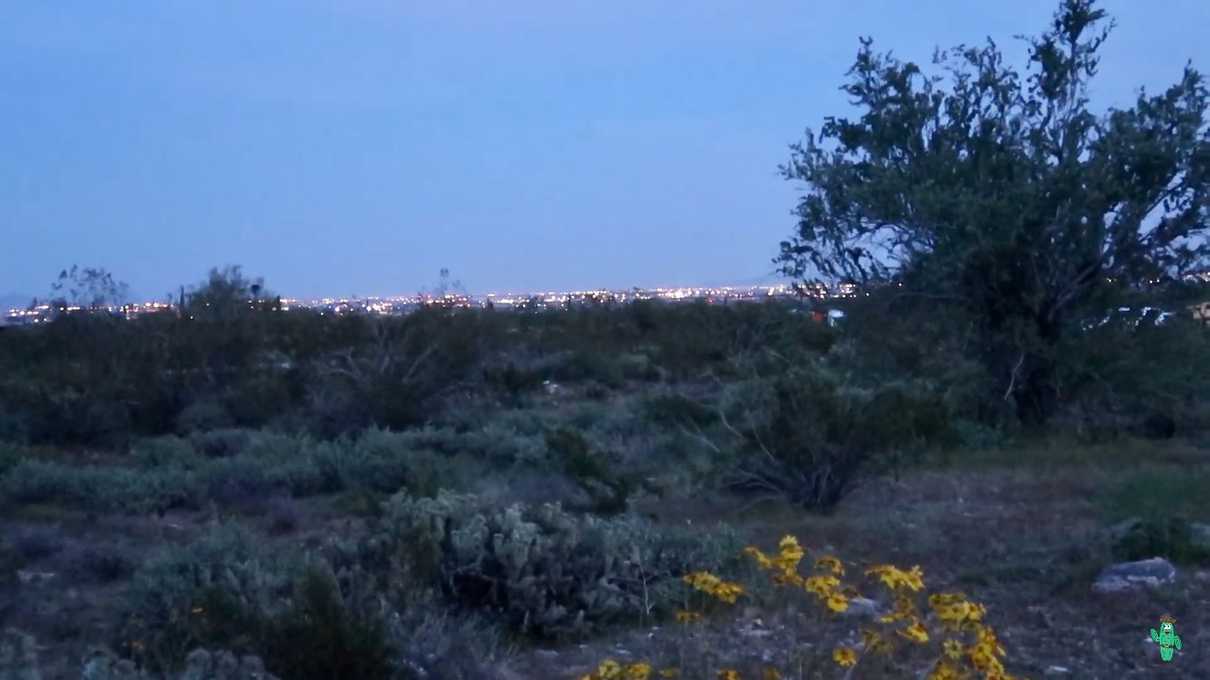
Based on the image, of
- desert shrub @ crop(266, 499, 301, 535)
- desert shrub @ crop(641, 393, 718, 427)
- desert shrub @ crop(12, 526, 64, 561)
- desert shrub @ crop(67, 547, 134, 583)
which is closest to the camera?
desert shrub @ crop(67, 547, 134, 583)

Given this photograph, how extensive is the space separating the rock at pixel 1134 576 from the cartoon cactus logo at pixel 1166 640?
144cm

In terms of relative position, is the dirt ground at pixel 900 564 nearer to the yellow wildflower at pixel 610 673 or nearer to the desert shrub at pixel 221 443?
the yellow wildflower at pixel 610 673

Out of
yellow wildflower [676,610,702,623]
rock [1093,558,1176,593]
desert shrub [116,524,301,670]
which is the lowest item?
rock [1093,558,1176,593]

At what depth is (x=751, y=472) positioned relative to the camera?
1562 centimetres

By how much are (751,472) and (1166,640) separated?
7462 mm

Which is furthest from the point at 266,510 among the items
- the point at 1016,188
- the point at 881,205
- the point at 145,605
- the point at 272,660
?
the point at 1016,188

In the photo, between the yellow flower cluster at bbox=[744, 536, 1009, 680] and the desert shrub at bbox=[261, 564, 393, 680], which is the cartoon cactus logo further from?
the desert shrub at bbox=[261, 564, 393, 680]

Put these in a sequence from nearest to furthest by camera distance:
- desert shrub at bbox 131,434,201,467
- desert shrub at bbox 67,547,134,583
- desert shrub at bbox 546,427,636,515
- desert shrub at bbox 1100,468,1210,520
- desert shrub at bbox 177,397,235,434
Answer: desert shrub at bbox 67,547,134,583 → desert shrub at bbox 1100,468,1210,520 → desert shrub at bbox 546,427,636,515 → desert shrub at bbox 131,434,201,467 → desert shrub at bbox 177,397,235,434

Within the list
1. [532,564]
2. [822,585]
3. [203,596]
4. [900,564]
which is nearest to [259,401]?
[900,564]

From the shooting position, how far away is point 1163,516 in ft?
38.7

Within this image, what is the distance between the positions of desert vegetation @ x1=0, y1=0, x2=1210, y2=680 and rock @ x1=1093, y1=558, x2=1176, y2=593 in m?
0.07

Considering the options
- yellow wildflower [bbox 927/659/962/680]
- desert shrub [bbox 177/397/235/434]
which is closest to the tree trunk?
desert shrub [bbox 177/397/235/434]

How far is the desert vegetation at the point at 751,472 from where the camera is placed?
313 inches

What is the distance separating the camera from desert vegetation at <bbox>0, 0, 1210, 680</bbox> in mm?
7957
